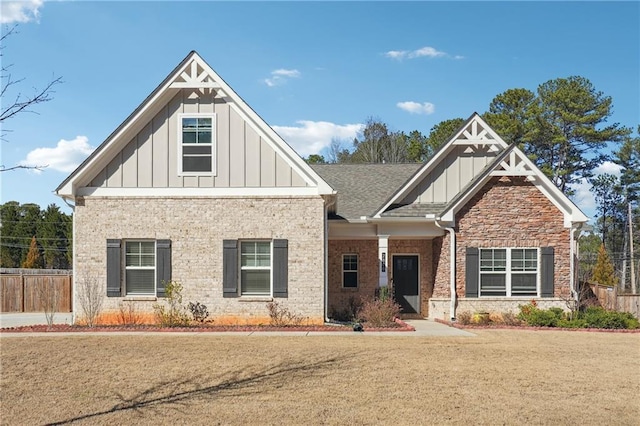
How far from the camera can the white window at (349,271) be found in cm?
1927

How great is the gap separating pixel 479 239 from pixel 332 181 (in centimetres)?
721

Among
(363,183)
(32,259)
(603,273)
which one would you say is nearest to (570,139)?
(603,273)

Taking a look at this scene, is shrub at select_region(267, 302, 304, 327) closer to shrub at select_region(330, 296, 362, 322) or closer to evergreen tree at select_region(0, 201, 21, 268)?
shrub at select_region(330, 296, 362, 322)

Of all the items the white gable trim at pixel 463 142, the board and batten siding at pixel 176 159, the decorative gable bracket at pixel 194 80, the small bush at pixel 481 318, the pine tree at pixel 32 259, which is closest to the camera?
the decorative gable bracket at pixel 194 80

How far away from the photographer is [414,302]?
19.1 m

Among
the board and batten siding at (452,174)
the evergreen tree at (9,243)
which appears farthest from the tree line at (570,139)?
the evergreen tree at (9,243)

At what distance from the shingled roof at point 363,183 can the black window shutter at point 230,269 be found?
4.17m

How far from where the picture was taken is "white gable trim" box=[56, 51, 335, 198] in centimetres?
1541

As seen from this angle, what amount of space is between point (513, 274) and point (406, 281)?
3.70 m

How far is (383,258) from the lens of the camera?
1748 centimetres

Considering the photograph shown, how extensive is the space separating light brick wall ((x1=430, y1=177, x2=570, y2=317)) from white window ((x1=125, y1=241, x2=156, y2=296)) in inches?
358

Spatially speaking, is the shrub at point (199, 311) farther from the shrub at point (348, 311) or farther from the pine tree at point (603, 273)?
the pine tree at point (603, 273)

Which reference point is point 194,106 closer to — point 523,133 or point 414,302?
point 414,302

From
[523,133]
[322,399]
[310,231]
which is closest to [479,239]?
[310,231]
